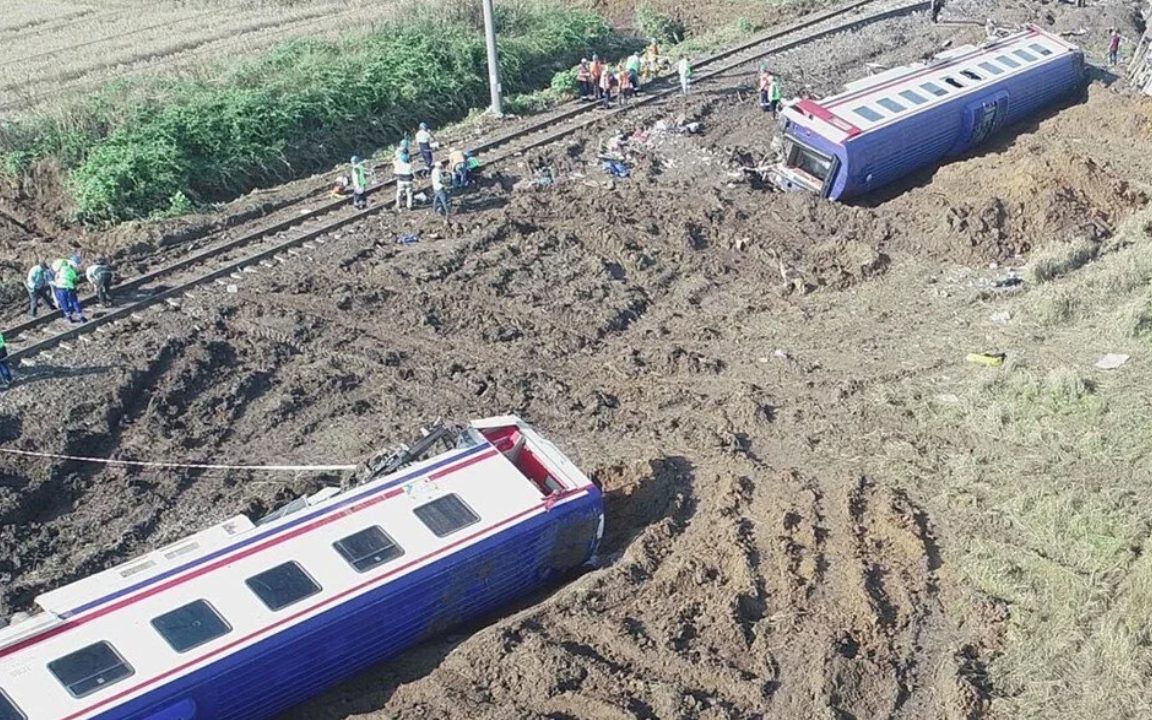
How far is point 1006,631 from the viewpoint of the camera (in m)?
14.9

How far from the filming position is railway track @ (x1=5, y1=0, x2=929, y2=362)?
70.5ft

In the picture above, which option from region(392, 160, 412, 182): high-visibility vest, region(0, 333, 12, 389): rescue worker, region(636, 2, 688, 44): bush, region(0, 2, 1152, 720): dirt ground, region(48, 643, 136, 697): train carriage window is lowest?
region(0, 2, 1152, 720): dirt ground

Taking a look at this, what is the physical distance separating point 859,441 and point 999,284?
6.90 metres

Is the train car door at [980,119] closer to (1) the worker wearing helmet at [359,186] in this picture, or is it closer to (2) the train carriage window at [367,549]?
(1) the worker wearing helmet at [359,186]

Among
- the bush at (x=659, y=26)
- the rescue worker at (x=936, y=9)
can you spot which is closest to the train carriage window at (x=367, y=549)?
the bush at (x=659, y=26)

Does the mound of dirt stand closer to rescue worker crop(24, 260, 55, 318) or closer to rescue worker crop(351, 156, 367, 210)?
rescue worker crop(351, 156, 367, 210)

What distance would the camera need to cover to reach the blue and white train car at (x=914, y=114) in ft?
88.5

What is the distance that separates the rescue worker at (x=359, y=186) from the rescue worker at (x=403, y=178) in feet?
2.32

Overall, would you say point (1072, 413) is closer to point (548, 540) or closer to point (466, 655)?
point (548, 540)

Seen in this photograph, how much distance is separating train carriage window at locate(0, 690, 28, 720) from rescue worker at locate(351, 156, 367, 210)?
1520 centimetres

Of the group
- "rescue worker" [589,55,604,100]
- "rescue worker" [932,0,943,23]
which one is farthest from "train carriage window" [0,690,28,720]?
"rescue worker" [932,0,943,23]

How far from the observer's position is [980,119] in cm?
2978

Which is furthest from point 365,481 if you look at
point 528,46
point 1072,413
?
point 528,46

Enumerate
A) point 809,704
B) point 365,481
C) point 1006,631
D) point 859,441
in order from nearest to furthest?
point 809,704 → point 1006,631 → point 365,481 → point 859,441
